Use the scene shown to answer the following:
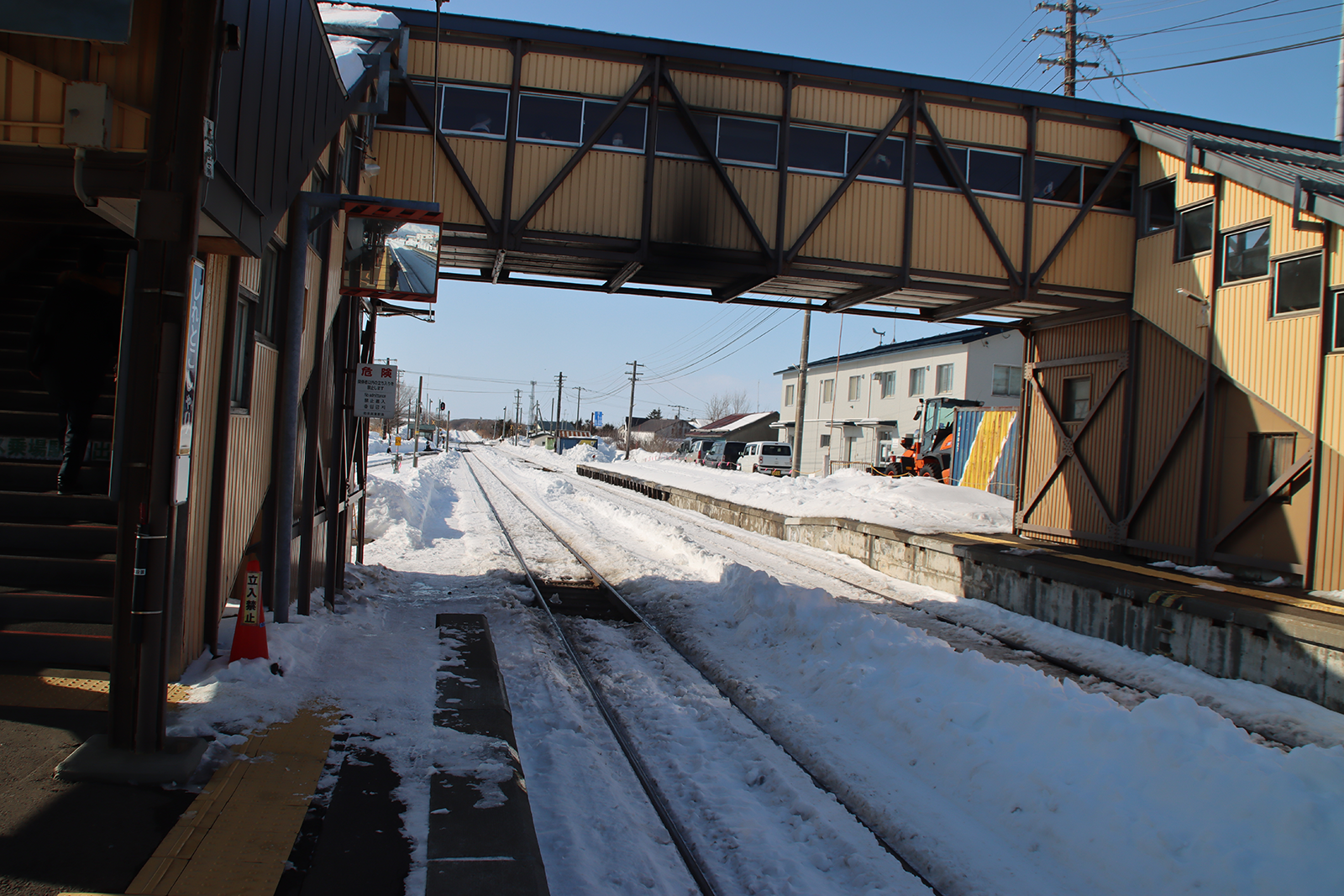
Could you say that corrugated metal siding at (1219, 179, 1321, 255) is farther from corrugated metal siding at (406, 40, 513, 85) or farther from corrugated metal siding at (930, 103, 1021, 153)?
corrugated metal siding at (406, 40, 513, 85)

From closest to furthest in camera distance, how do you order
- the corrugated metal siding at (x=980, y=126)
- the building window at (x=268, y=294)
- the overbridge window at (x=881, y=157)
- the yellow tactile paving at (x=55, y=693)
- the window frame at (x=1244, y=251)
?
the yellow tactile paving at (x=55, y=693)
the building window at (x=268, y=294)
the window frame at (x=1244, y=251)
the overbridge window at (x=881, y=157)
the corrugated metal siding at (x=980, y=126)

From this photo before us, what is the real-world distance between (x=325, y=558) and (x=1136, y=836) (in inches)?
330

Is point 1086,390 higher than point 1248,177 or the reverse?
the reverse

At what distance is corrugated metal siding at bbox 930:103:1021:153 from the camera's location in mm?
12984

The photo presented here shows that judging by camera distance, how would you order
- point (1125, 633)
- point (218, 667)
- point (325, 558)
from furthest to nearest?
point (1125, 633), point (325, 558), point (218, 667)

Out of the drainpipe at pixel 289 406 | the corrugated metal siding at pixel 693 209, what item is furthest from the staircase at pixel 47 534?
the corrugated metal siding at pixel 693 209

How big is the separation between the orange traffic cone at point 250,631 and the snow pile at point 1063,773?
3.94m

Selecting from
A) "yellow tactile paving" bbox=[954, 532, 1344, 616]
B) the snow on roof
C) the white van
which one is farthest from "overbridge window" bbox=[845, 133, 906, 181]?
the white van

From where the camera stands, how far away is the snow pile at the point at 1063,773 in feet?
14.4

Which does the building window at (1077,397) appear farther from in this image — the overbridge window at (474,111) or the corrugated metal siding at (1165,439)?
the overbridge window at (474,111)

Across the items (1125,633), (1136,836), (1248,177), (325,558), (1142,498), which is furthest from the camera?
(1142,498)

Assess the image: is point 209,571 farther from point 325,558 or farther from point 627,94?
point 627,94

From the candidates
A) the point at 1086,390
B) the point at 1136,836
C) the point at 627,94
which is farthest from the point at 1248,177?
the point at 1136,836

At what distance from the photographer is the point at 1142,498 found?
13.4m
